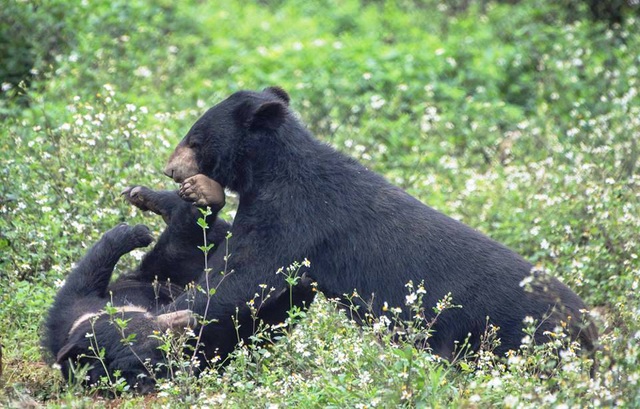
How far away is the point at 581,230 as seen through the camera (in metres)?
7.97

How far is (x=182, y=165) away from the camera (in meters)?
6.48

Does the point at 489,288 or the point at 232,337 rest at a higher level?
the point at 489,288

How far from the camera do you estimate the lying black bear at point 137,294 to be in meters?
5.74

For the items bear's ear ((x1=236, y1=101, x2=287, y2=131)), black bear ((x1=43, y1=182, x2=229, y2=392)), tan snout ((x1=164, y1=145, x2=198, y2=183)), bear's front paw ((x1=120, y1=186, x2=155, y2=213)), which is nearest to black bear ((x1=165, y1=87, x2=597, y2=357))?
bear's ear ((x1=236, y1=101, x2=287, y2=131))

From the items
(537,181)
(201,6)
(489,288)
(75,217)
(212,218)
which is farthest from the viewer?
(201,6)

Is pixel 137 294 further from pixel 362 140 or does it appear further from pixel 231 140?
pixel 362 140

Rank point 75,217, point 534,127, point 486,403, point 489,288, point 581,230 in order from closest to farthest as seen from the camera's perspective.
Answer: point 486,403 < point 489,288 < point 75,217 < point 581,230 < point 534,127

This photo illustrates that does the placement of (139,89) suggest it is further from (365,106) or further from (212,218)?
(212,218)

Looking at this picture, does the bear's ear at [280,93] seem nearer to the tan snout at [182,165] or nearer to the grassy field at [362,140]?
the tan snout at [182,165]

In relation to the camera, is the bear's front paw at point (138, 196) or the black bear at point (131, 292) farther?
the bear's front paw at point (138, 196)

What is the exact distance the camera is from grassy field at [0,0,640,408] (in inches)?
196

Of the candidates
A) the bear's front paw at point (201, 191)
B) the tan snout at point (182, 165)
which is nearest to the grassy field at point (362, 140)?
the tan snout at point (182, 165)

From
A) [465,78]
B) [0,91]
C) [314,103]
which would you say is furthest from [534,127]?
[0,91]

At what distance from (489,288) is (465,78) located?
6.43 m
